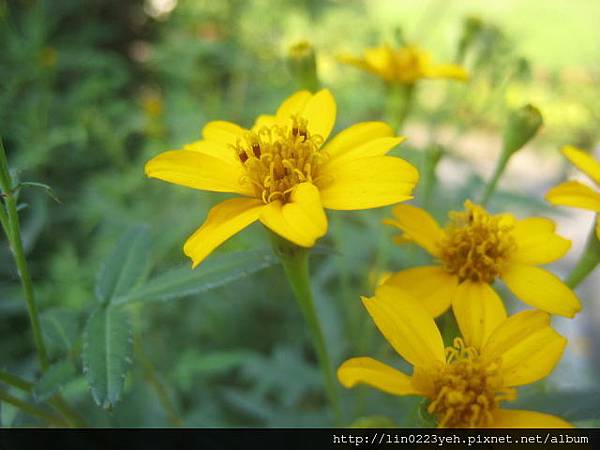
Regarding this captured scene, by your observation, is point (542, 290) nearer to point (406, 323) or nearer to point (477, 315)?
point (477, 315)

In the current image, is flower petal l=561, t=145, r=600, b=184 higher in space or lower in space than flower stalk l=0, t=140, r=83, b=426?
higher

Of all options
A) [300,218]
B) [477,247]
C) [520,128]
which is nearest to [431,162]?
[520,128]

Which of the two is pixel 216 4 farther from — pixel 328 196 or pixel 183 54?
pixel 328 196

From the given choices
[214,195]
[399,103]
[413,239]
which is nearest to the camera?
[413,239]

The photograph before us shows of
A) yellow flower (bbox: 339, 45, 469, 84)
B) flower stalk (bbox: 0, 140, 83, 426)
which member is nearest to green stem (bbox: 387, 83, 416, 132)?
yellow flower (bbox: 339, 45, 469, 84)

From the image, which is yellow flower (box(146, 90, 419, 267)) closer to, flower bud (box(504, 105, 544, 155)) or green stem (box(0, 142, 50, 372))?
green stem (box(0, 142, 50, 372))

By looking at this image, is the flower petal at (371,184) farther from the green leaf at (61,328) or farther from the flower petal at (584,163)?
the green leaf at (61,328)

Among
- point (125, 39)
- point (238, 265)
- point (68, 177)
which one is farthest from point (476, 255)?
point (125, 39)
